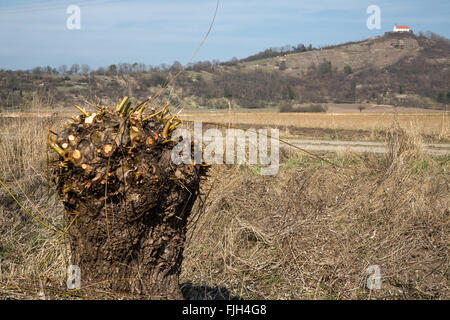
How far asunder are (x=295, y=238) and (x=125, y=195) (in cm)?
249

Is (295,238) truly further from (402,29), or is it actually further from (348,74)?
(402,29)

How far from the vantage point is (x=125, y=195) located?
2.38 metres

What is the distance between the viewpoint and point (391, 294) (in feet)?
11.6

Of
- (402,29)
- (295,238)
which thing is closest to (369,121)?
(295,238)

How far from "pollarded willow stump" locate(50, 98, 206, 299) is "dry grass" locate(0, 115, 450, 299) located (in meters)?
0.23

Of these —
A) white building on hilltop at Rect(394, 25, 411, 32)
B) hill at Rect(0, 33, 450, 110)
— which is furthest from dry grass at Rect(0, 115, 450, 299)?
white building on hilltop at Rect(394, 25, 411, 32)

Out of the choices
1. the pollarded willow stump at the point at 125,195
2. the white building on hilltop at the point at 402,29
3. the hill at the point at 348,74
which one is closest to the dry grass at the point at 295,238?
the pollarded willow stump at the point at 125,195

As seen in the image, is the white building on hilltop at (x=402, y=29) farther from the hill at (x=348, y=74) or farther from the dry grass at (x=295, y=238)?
the dry grass at (x=295, y=238)

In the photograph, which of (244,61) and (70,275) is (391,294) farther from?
(244,61)

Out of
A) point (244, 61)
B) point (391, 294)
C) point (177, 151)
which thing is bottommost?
point (391, 294)

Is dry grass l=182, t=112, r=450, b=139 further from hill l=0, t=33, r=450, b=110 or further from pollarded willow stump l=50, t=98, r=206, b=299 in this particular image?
hill l=0, t=33, r=450, b=110

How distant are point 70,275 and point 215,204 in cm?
277
